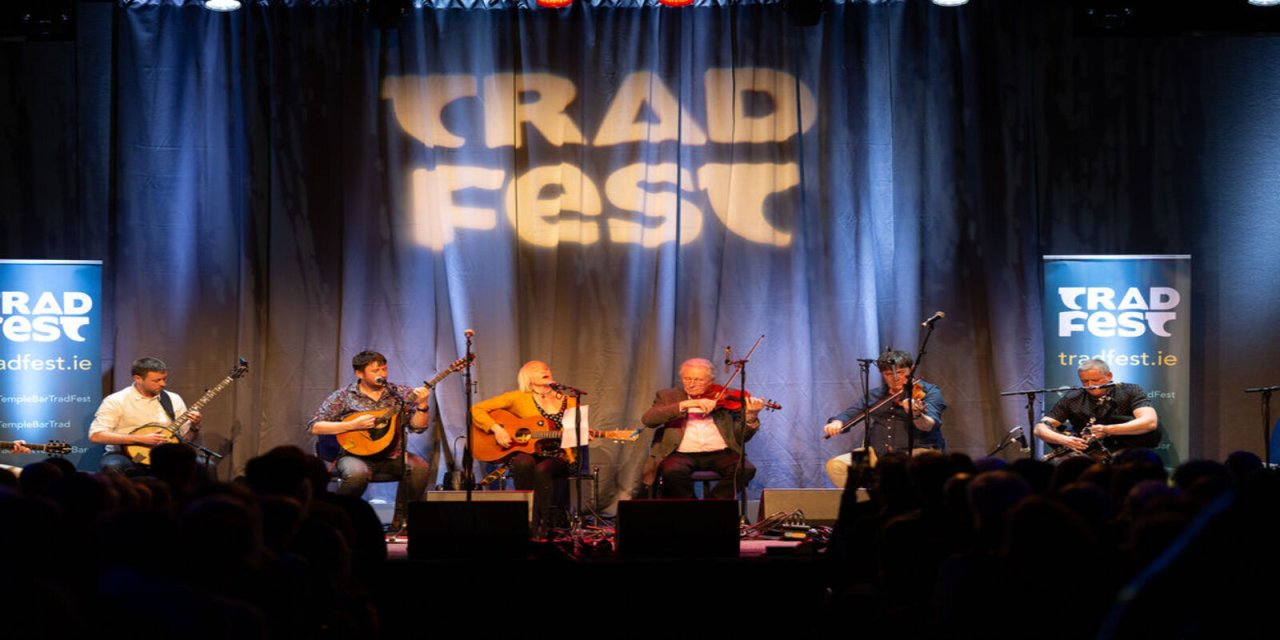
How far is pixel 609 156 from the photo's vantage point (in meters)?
9.68

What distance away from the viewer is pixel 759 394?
9.58m

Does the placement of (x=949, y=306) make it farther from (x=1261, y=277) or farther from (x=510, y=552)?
(x=510, y=552)

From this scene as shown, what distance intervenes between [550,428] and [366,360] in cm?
139

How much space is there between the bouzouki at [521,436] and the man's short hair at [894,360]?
1.84 m

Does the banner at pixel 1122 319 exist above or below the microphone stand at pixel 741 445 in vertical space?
above

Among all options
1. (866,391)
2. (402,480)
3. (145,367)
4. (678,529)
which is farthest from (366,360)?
(866,391)

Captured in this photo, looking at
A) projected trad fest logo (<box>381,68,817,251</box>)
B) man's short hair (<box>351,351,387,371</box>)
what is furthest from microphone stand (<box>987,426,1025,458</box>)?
man's short hair (<box>351,351,387,371</box>)

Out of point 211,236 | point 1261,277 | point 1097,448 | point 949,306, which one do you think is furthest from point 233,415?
point 1261,277

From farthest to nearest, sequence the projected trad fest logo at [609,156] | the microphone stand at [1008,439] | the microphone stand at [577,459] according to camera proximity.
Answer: the projected trad fest logo at [609,156]
the microphone stand at [1008,439]
the microphone stand at [577,459]

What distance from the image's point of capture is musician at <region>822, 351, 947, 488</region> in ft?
28.4

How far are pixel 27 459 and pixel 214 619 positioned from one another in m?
7.09

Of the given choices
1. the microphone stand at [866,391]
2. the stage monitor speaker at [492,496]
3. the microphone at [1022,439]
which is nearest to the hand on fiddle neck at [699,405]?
the microphone stand at [866,391]

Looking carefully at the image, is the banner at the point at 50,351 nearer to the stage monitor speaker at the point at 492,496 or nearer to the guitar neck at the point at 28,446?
the guitar neck at the point at 28,446

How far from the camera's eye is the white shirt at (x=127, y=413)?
864cm
